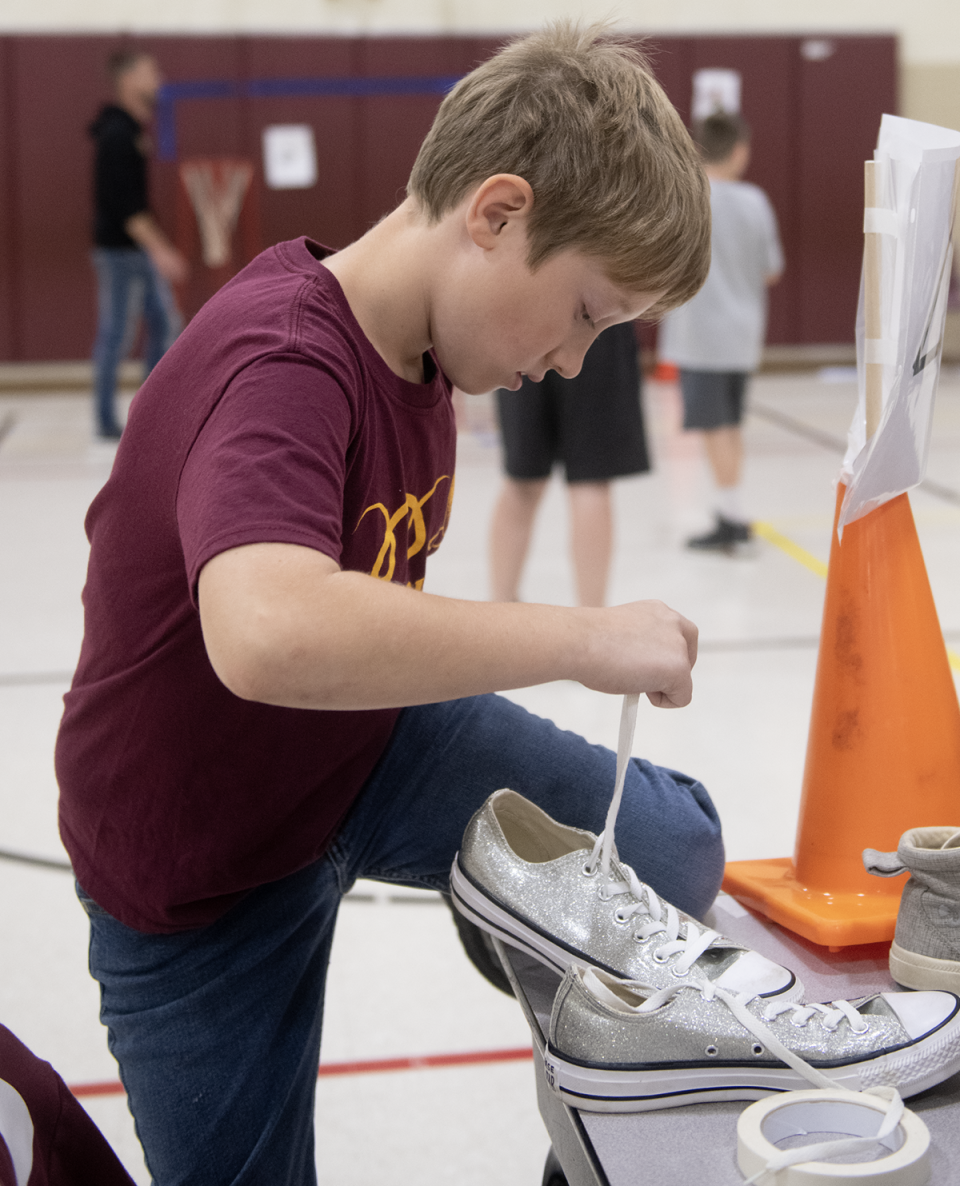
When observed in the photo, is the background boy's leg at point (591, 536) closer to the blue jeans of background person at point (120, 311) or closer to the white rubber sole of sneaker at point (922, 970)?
the white rubber sole of sneaker at point (922, 970)

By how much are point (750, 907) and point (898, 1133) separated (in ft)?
1.44

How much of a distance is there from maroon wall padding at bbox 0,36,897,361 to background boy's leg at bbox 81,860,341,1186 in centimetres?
673

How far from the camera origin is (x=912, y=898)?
1.02 m

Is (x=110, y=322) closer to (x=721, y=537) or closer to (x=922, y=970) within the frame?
(x=721, y=537)

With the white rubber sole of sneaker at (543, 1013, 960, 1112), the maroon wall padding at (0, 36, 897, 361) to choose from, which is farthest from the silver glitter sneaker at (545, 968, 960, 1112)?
the maroon wall padding at (0, 36, 897, 361)

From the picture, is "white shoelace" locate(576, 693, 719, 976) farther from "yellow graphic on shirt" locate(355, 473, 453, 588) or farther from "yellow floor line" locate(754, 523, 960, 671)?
"yellow floor line" locate(754, 523, 960, 671)

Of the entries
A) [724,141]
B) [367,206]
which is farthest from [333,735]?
[367,206]

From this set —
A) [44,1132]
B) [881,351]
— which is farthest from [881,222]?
[44,1132]

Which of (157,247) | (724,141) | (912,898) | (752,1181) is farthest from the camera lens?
(157,247)

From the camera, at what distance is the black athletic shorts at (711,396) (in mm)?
3879

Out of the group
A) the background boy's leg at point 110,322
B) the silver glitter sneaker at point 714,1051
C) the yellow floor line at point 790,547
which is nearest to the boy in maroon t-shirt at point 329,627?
the silver glitter sneaker at point 714,1051

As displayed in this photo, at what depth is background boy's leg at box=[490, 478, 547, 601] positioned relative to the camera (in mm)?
3002

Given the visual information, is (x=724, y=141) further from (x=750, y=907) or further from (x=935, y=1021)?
(x=935, y=1021)

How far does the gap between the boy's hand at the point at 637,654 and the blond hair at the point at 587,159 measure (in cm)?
24
